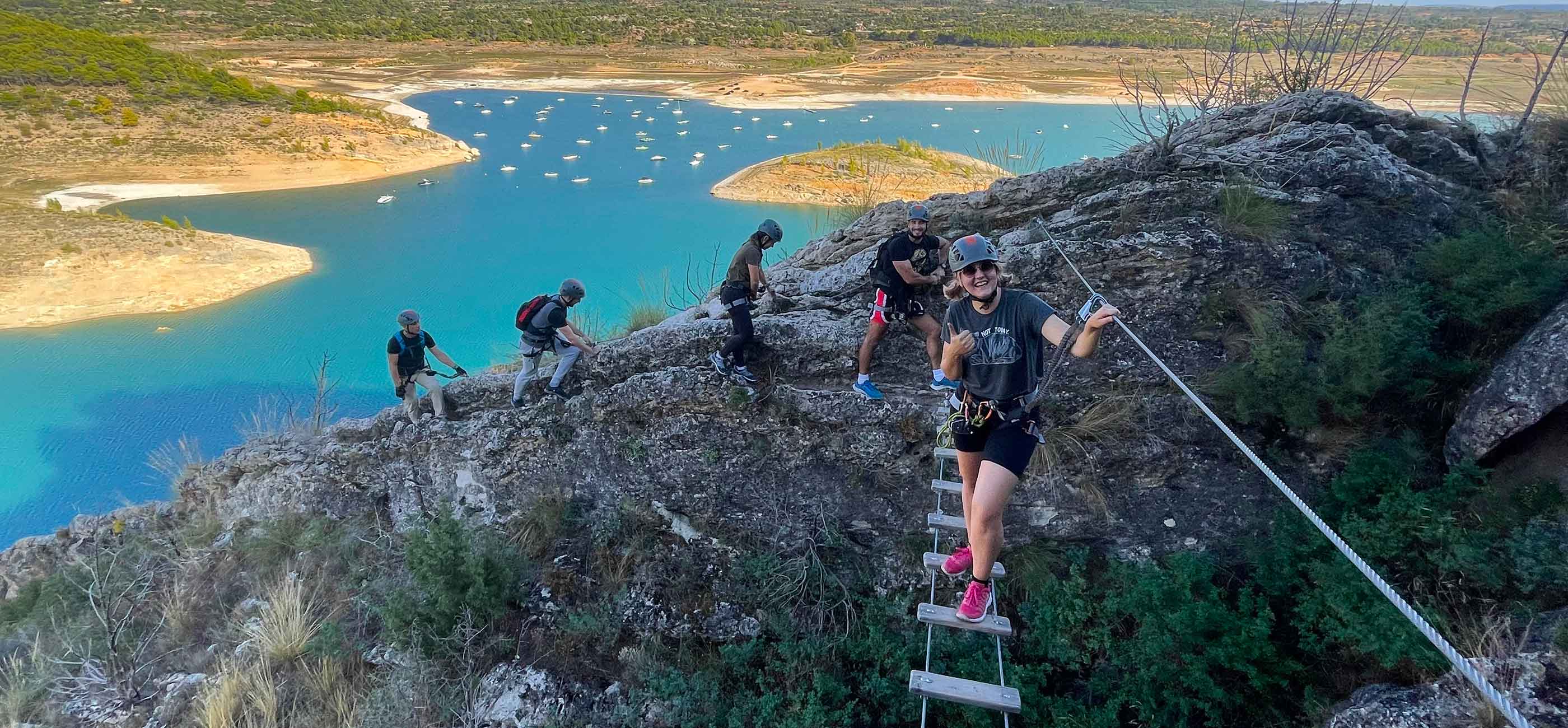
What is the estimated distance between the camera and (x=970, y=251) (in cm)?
351

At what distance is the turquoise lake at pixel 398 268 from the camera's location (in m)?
13.3

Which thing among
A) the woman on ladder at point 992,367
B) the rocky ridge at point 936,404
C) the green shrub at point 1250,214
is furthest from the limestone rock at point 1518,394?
the woman on ladder at point 992,367

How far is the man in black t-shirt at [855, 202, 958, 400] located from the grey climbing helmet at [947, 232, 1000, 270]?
1860 millimetres

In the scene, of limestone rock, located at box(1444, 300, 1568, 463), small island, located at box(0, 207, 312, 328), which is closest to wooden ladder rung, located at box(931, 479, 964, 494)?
limestone rock, located at box(1444, 300, 1568, 463)

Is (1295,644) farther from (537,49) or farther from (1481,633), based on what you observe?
(537,49)

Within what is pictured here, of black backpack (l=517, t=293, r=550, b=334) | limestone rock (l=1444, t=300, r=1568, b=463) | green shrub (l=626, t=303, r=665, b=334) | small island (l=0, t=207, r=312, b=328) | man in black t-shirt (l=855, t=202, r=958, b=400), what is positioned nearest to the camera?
limestone rock (l=1444, t=300, r=1568, b=463)

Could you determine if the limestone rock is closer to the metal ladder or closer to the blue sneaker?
the metal ladder

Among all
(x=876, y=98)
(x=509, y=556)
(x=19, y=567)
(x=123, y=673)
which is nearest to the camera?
(x=509, y=556)

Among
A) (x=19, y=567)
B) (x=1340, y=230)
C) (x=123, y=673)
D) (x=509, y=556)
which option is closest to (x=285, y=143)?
(x=19, y=567)

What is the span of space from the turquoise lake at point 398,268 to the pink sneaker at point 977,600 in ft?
26.3

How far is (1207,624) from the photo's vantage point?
4086 millimetres

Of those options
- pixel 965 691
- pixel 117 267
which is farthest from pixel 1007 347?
pixel 117 267

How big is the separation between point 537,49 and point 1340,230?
200 feet

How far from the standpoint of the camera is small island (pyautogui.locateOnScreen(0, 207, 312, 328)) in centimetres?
1603
